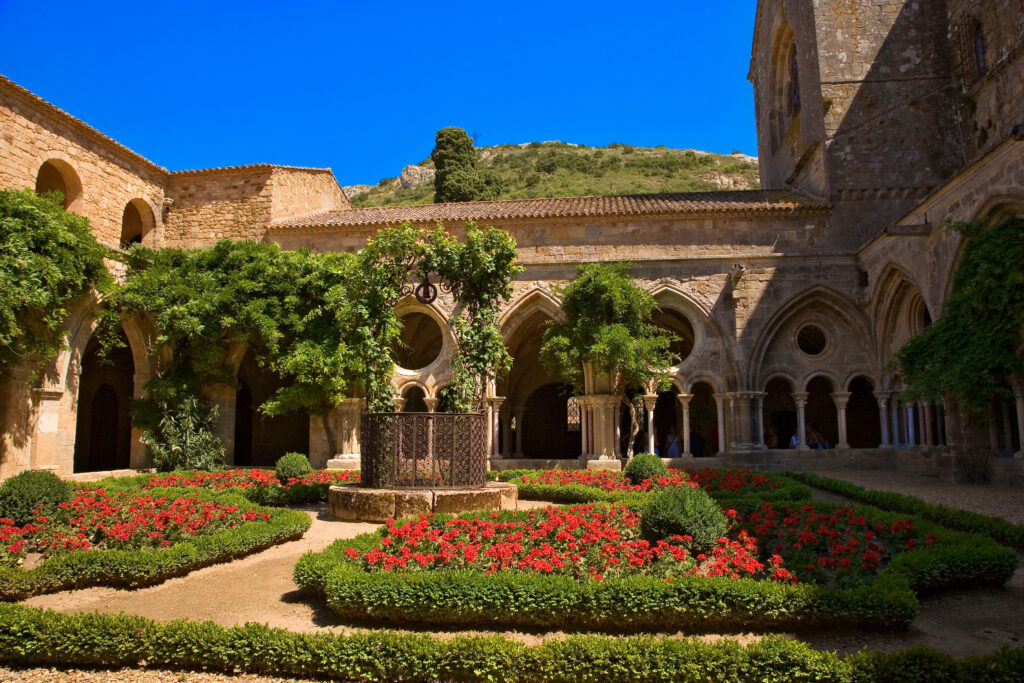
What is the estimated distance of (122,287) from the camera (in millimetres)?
14820

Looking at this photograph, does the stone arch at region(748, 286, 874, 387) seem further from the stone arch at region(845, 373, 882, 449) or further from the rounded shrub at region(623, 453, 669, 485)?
the rounded shrub at region(623, 453, 669, 485)

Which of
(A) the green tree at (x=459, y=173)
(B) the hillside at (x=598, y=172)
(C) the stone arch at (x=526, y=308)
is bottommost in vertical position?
(C) the stone arch at (x=526, y=308)

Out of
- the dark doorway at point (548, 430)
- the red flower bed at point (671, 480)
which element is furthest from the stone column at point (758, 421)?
the dark doorway at point (548, 430)

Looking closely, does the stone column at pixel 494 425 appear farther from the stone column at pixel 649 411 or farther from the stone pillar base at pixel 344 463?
the stone column at pixel 649 411

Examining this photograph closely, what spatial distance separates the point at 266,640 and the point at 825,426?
19.2m

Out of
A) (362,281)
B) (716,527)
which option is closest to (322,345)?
(362,281)

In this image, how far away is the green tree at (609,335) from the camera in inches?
567

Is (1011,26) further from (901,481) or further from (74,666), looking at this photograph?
(74,666)

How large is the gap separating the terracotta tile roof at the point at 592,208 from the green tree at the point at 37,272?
19.3 ft

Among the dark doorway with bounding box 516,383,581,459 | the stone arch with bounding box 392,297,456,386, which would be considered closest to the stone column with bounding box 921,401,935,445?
the stone arch with bounding box 392,297,456,386

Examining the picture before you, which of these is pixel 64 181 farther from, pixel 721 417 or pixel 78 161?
pixel 721 417

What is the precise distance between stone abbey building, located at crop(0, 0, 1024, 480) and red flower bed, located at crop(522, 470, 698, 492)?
127 inches

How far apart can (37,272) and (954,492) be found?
50.9 feet

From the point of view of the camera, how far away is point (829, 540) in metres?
6.45
